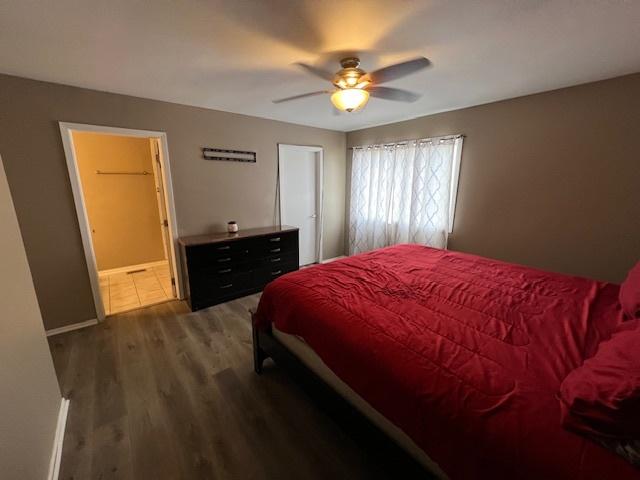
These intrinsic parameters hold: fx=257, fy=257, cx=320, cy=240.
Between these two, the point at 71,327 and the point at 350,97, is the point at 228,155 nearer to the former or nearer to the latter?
the point at 350,97

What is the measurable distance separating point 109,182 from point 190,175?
2024 millimetres

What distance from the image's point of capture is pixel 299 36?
154 cm

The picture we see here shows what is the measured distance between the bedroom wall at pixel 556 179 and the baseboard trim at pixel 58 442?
3.87m

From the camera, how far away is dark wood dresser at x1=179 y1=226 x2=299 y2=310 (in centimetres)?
287

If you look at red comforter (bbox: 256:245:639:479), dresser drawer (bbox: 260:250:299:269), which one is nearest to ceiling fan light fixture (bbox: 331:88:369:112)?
red comforter (bbox: 256:245:639:479)

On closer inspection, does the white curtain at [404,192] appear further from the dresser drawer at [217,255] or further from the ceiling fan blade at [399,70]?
the dresser drawer at [217,255]

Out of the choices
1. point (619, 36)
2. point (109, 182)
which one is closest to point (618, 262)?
point (619, 36)

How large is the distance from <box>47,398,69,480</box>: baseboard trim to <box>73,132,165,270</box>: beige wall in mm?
3090

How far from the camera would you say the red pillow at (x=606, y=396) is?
721mm

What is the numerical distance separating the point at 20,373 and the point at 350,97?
233cm

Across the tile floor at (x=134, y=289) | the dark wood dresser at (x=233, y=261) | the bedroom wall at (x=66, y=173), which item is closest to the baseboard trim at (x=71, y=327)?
the bedroom wall at (x=66, y=173)

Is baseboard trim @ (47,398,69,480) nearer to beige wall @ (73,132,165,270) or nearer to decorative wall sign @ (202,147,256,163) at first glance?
decorative wall sign @ (202,147,256,163)

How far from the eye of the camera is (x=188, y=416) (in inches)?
64.8

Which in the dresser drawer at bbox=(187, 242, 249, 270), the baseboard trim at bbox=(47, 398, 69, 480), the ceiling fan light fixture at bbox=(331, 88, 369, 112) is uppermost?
the ceiling fan light fixture at bbox=(331, 88, 369, 112)
